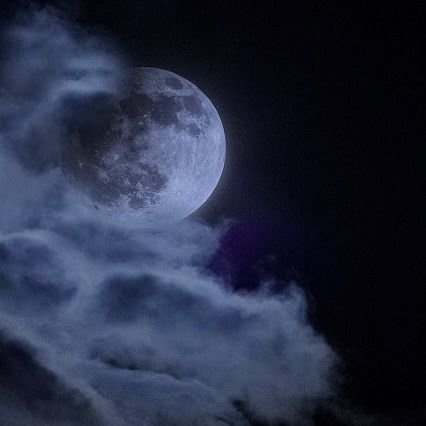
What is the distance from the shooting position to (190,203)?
11688 mm

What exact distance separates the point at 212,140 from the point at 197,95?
123 cm

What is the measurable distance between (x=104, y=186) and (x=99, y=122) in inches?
62.5

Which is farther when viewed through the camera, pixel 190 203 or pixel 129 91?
pixel 190 203

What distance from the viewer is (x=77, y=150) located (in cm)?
1085

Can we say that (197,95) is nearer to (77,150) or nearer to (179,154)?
(179,154)

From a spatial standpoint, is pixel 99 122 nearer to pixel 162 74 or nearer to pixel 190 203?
pixel 162 74

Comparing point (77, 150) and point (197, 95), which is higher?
point (197, 95)

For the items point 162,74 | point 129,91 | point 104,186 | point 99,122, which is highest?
point 162,74

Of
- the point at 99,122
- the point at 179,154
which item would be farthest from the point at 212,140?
the point at 99,122

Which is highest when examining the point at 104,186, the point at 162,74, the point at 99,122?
the point at 162,74

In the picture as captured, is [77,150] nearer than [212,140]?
Yes

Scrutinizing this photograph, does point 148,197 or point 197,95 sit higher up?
point 197,95

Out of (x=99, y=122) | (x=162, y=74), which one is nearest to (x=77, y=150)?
(x=99, y=122)

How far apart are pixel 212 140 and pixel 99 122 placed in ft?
9.58
